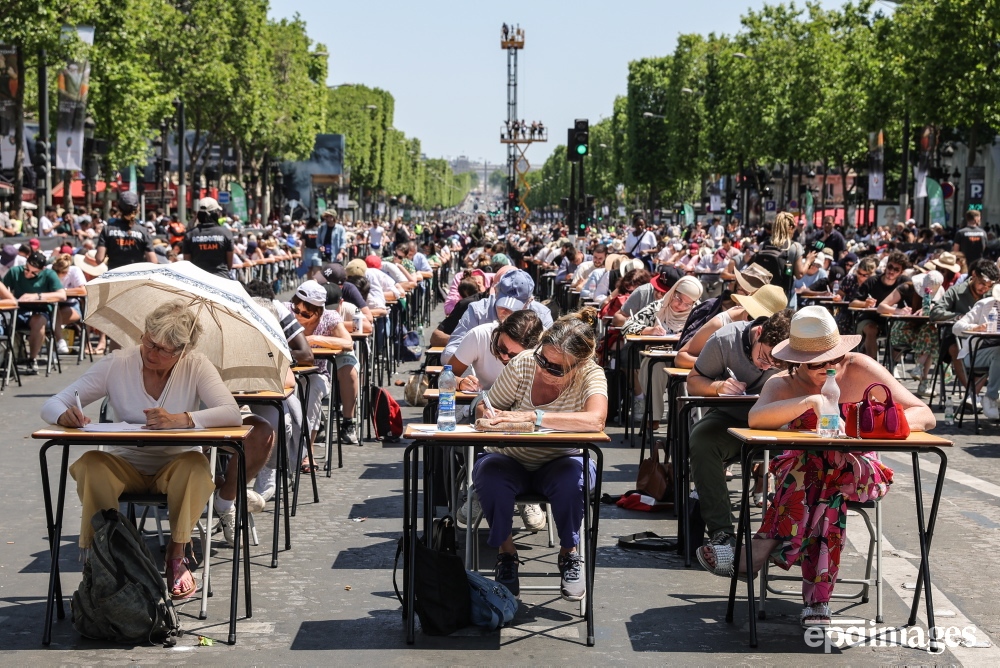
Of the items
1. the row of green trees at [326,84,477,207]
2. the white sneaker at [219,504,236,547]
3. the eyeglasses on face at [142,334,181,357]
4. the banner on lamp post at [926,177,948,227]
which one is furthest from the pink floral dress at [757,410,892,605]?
the row of green trees at [326,84,477,207]

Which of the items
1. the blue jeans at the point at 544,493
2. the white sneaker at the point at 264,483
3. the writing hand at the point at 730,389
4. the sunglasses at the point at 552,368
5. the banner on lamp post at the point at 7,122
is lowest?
the white sneaker at the point at 264,483

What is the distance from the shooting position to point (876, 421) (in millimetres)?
6516

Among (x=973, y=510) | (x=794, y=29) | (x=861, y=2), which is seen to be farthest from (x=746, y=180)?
(x=973, y=510)

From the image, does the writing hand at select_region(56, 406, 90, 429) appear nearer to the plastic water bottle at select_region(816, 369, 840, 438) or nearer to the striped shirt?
the striped shirt

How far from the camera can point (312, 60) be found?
3666 inches

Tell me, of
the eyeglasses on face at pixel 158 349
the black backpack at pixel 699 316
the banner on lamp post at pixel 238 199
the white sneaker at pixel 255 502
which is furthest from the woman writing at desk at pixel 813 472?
the banner on lamp post at pixel 238 199

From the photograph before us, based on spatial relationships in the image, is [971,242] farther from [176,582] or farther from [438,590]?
[176,582]

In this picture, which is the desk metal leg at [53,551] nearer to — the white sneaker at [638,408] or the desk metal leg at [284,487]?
the desk metal leg at [284,487]

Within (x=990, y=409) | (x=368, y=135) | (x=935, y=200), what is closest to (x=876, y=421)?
(x=990, y=409)

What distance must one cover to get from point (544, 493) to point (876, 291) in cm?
1181

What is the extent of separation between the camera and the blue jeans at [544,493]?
7086mm

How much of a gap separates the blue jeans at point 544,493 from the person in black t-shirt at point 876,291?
1082 centimetres

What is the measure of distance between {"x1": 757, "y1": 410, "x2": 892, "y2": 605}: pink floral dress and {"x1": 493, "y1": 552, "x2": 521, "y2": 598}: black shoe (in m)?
1.20

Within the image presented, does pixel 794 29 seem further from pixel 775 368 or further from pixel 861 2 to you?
pixel 775 368
